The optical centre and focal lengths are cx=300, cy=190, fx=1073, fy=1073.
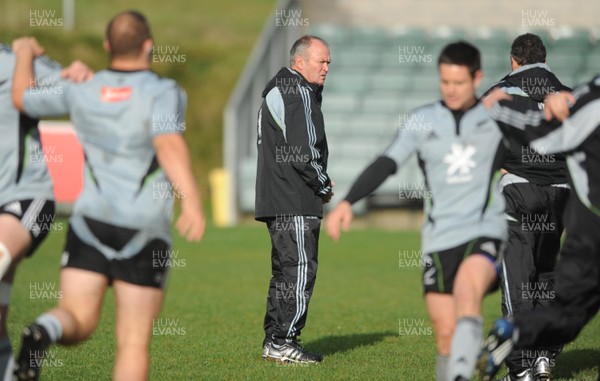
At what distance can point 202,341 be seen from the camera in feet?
32.0

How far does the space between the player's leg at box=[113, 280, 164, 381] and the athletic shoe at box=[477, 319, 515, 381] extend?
1836 millimetres

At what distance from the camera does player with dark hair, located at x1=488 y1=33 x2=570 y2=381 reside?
827cm

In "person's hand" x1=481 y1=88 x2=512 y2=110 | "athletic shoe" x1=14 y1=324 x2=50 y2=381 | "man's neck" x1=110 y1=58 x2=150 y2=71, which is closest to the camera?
"athletic shoe" x1=14 y1=324 x2=50 y2=381

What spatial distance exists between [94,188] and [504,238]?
236cm

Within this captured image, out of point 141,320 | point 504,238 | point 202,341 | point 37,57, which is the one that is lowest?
point 202,341

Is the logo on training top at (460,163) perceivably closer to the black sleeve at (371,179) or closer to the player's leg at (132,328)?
the black sleeve at (371,179)

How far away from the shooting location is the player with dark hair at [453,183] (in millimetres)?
6145

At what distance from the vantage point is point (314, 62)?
888cm

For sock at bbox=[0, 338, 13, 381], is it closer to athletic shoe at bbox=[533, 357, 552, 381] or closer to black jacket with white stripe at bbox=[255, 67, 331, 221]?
black jacket with white stripe at bbox=[255, 67, 331, 221]

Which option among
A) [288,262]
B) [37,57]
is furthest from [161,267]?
[288,262]

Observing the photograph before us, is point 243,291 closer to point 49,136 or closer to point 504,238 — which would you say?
point 504,238

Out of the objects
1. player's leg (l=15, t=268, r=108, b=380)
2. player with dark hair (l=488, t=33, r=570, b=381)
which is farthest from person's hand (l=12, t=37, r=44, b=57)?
player with dark hair (l=488, t=33, r=570, b=381)

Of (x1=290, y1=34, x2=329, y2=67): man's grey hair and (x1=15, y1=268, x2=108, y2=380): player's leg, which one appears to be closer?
(x1=15, y1=268, x2=108, y2=380): player's leg

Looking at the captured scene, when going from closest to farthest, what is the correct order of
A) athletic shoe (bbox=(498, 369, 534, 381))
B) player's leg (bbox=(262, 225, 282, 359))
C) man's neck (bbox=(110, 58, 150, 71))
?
man's neck (bbox=(110, 58, 150, 71)) → athletic shoe (bbox=(498, 369, 534, 381)) → player's leg (bbox=(262, 225, 282, 359))
